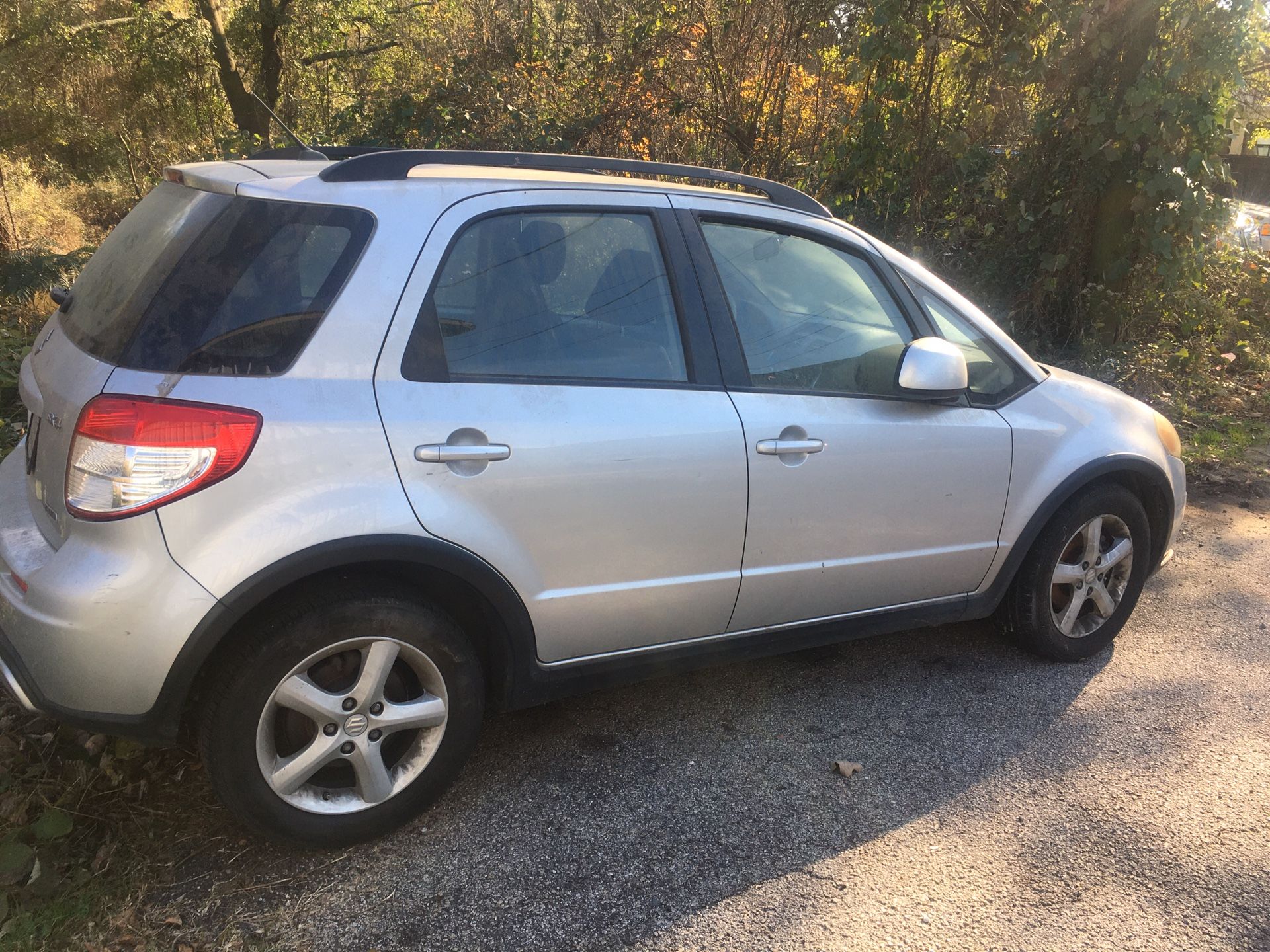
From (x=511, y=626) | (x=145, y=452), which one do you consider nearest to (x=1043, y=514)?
(x=511, y=626)

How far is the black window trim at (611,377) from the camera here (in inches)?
96.2

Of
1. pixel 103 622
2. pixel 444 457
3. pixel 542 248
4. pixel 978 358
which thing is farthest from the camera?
pixel 978 358

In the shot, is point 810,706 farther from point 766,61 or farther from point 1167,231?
point 766,61

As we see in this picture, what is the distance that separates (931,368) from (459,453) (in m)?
1.55

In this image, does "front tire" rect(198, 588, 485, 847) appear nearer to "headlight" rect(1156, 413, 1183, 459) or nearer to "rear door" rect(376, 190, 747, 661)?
"rear door" rect(376, 190, 747, 661)

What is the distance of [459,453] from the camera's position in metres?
2.41

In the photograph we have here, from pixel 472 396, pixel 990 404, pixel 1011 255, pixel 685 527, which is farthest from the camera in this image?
pixel 1011 255

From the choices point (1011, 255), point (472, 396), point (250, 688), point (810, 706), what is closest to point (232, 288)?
point (472, 396)

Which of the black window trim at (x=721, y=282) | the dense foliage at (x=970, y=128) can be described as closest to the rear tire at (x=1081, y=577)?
the black window trim at (x=721, y=282)

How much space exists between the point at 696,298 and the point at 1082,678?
2259 millimetres

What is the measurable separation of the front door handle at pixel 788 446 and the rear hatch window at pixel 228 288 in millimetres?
1270

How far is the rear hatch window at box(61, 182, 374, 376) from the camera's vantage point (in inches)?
88.6

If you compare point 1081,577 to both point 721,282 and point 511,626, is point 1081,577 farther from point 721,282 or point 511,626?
point 511,626

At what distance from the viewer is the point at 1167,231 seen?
738 centimetres
